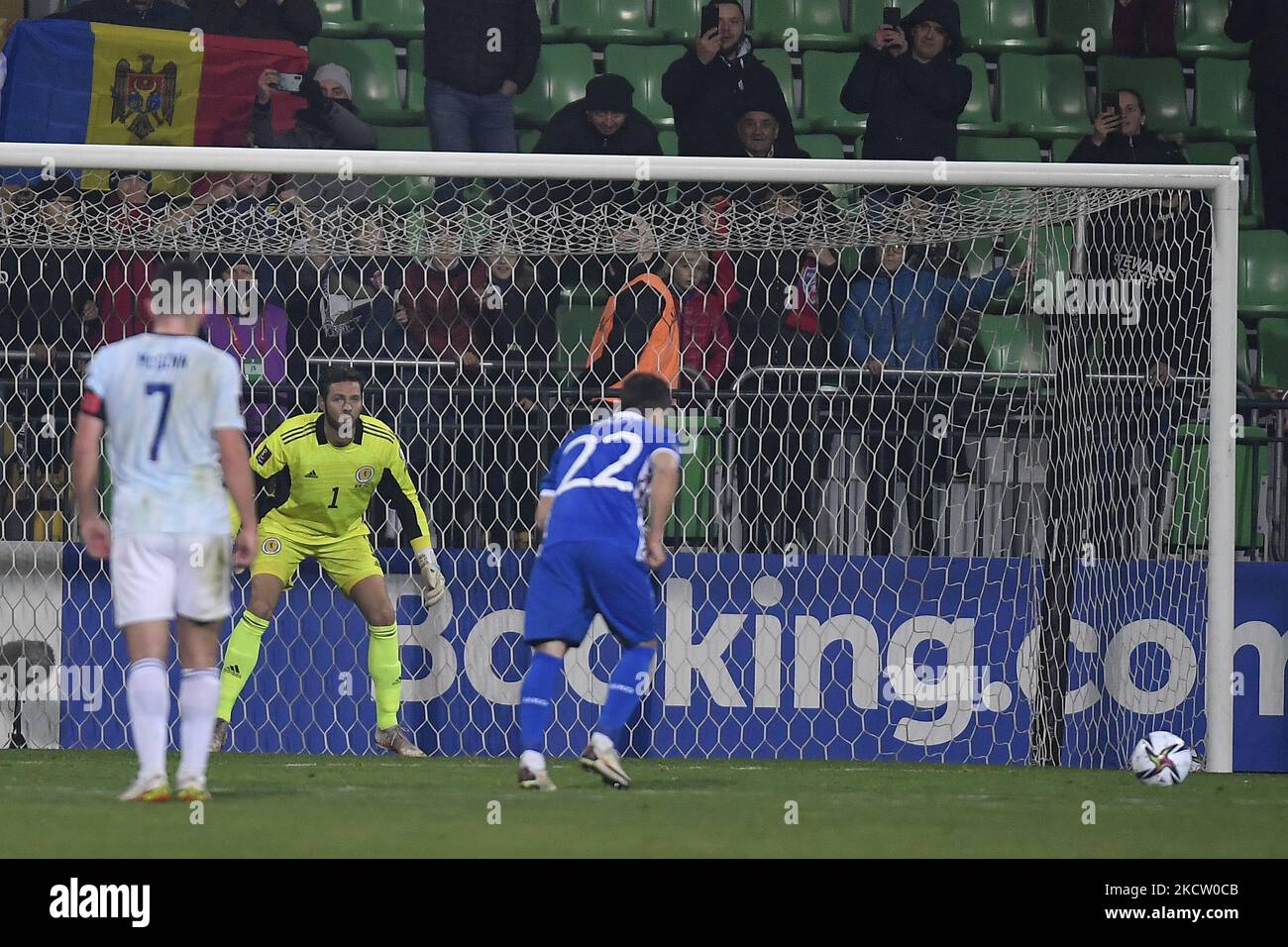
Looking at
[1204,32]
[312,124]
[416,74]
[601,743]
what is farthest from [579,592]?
[1204,32]

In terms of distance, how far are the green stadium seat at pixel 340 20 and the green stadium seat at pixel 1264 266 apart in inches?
251

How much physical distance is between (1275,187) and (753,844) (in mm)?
8855

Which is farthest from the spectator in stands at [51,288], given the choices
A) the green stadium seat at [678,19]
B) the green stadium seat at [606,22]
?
the green stadium seat at [678,19]

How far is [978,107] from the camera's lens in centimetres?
1355

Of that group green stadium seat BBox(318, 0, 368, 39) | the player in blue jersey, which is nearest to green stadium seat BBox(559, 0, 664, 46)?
green stadium seat BBox(318, 0, 368, 39)

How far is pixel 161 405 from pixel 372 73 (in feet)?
24.6

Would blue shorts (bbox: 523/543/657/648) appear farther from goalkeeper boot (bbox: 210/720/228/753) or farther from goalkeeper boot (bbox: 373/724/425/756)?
goalkeeper boot (bbox: 210/720/228/753)

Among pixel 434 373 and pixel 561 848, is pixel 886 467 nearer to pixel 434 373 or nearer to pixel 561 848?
pixel 434 373

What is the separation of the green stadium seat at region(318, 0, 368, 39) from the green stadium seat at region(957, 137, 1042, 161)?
436 cm

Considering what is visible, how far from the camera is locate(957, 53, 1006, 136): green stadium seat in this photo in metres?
13.4

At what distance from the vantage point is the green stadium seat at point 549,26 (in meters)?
13.5

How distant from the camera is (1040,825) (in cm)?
606
